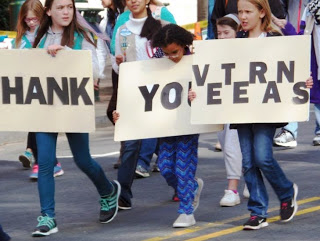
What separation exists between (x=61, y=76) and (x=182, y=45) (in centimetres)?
93

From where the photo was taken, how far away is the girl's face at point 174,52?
7734 millimetres

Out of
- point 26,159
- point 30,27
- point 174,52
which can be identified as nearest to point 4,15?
point 26,159

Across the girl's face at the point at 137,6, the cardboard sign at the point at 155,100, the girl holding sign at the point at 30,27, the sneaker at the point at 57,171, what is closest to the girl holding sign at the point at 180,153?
the cardboard sign at the point at 155,100

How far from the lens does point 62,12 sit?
7.91 metres

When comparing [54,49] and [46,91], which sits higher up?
[54,49]

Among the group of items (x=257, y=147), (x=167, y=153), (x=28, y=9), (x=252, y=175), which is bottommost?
(x=252, y=175)

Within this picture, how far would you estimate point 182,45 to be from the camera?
7.78m

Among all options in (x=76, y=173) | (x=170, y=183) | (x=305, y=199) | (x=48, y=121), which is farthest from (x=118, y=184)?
(x=76, y=173)

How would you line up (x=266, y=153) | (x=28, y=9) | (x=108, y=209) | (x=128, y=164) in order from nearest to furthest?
1. (x=266, y=153)
2. (x=108, y=209)
3. (x=128, y=164)
4. (x=28, y=9)

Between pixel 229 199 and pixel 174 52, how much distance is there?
1.55 metres

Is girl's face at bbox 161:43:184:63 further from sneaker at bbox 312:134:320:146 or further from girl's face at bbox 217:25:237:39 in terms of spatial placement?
sneaker at bbox 312:134:320:146

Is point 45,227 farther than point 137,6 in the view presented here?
No

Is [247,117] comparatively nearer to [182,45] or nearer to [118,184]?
[182,45]

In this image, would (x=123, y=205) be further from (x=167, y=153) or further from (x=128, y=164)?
(x=167, y=153)
